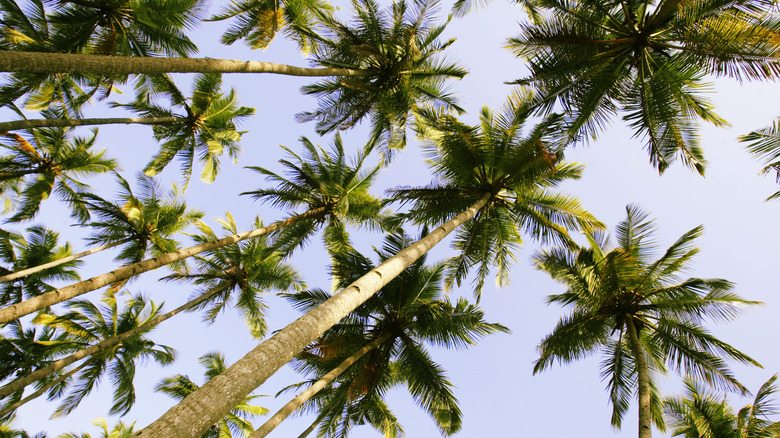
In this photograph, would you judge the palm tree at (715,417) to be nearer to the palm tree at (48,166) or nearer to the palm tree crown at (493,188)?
the palm tree crown at (493,188)

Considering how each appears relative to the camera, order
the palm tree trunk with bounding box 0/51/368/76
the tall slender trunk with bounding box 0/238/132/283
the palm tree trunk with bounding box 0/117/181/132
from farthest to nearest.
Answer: the tall slender trunk with bounding box 0/238/132/283, the palm tree trunk with bounding box 0/117/181/132, the palm tree trunk with bounding box 0/51/368/76

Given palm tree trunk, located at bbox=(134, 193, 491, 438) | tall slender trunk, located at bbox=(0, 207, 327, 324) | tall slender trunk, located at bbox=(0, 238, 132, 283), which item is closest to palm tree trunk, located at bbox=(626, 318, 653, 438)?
palm tree trunk, located at bbox=(134, 193, 491, 438)

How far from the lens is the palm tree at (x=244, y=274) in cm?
1616

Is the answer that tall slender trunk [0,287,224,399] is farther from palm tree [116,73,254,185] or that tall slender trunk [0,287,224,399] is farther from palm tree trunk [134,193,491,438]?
palm tree trunk [134,193,491,438]

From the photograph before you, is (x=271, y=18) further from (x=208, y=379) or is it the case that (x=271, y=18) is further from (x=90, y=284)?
(x=208, y=379)

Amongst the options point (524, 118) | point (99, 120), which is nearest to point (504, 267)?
point (524, 118)

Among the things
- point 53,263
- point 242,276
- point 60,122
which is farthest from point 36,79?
point 242,276

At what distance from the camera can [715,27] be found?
8172 mm

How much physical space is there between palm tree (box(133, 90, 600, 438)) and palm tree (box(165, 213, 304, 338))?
7.97m

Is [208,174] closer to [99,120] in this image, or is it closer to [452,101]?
[99,120]

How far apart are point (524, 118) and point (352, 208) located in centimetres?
704

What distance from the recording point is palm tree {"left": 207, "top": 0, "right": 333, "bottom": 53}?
12273 mm

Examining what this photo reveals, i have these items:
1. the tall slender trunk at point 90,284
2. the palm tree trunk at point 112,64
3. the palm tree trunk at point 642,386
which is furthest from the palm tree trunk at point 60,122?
the palm tree trunk at point 642,386

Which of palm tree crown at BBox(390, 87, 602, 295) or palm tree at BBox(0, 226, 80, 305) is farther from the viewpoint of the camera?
palm tree at BBox(0, 226, 80, 305)
